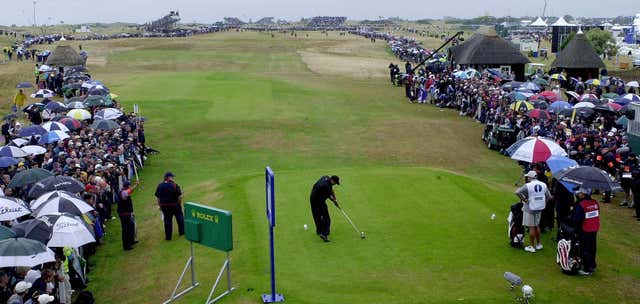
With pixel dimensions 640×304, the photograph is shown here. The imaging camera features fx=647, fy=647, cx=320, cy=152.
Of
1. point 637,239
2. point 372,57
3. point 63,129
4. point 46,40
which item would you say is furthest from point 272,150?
point 46,40

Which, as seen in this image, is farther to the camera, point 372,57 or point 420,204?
point 372,57

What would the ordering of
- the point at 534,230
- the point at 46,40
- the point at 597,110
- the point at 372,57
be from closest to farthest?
the point at 534,230 < the point at 597,110 < the point at 372,57 < the point at 46,40

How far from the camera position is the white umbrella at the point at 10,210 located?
14018 mm

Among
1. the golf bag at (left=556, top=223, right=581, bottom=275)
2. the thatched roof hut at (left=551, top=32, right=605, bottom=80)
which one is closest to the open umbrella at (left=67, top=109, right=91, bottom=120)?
the golf bag at (left=556, top=223, right=581, bottom=275)

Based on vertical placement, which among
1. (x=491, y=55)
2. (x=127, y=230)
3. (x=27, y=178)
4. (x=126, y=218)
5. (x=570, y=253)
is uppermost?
(x=491, y=55)

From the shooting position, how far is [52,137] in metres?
23.7

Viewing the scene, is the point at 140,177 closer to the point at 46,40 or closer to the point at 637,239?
the point at 637,239

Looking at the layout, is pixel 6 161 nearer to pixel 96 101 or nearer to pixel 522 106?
pixel 96 101

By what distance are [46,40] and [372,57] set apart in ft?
199

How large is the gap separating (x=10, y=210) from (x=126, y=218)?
2.82m

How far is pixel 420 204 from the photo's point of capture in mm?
16875

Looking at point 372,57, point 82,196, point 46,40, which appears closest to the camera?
point 82,196

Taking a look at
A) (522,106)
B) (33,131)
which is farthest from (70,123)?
(522,106)

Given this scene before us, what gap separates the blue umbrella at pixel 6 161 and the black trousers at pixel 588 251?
1647cm
